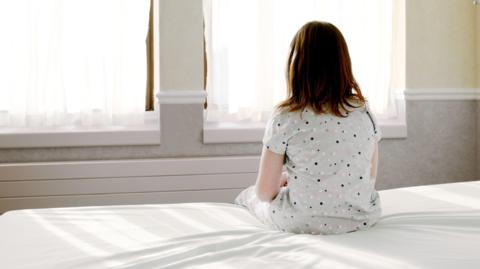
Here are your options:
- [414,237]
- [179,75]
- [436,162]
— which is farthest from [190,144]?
[414,237]

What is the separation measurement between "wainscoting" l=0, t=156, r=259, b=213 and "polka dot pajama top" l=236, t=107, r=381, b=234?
4.91 ft

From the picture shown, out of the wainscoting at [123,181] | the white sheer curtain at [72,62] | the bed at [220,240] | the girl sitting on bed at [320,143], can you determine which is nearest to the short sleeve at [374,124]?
the girl sitting on bed at [320,143]

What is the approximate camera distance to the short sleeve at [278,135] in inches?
71.0

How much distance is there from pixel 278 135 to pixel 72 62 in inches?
72.2

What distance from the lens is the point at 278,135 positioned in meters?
1.81

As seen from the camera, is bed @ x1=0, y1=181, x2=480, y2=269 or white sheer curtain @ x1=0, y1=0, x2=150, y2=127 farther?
white sheer curtain @ x1=0, y1=0, x2=150, y2=127

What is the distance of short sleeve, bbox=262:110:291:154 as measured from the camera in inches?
71.0

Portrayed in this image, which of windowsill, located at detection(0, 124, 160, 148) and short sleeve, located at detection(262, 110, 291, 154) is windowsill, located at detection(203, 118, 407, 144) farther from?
short sleeve, located at detection(262, 110, 291, 154)

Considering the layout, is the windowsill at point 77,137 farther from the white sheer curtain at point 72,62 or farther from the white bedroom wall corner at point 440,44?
the white bedroom wall corner at point 440,44

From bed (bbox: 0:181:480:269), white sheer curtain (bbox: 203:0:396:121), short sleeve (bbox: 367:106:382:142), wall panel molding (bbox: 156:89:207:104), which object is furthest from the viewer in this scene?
white sheer curtain (bbox: 203:0:396:121)

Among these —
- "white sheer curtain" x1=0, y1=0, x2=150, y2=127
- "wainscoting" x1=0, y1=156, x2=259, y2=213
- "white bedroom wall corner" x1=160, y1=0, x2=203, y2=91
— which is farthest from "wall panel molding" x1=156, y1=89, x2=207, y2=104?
"wainscoting" x1=0, y1=156, x2=259, y2=213

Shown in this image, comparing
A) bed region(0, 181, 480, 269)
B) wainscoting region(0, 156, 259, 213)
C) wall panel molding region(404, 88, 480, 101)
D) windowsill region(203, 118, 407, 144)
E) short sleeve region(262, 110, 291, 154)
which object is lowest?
wainscoting region(0, 156, 259, 213)

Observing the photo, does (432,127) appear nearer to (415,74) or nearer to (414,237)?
(415,74)

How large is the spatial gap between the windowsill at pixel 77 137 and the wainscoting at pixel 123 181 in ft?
0.35
